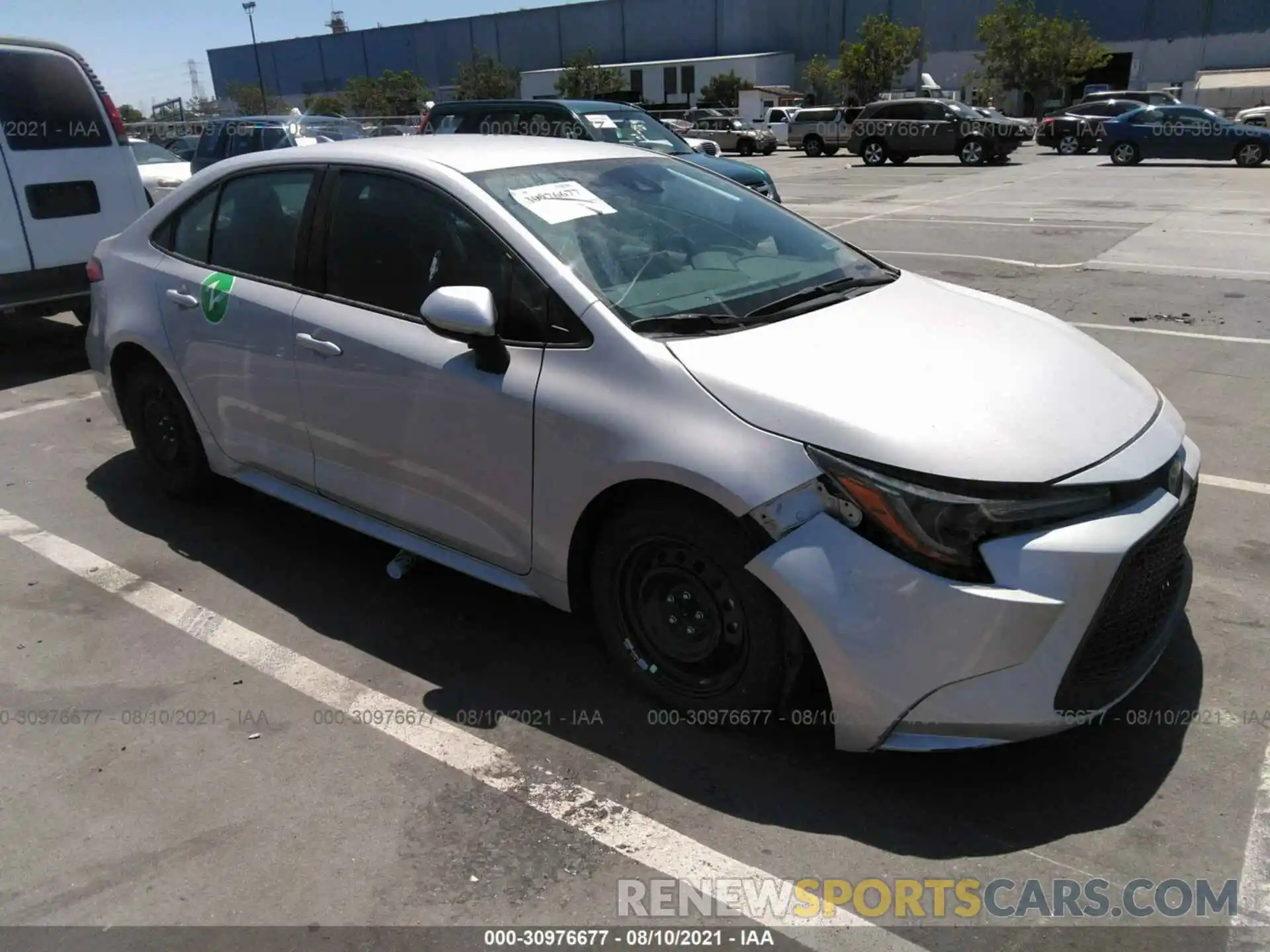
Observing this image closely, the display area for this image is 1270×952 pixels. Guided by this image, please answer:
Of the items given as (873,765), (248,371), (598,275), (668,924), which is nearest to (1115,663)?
(873,765)

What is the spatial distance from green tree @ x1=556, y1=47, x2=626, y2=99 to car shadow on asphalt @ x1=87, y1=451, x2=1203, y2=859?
2706 inches

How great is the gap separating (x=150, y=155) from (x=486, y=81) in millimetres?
63097

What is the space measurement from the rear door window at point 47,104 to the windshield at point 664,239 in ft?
18.2

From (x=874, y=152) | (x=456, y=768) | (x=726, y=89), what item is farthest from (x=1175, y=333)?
(x=726, y=89)

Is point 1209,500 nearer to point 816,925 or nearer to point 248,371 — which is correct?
point 816,925

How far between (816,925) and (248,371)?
306 cm

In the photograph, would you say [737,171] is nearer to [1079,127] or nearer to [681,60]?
[1079,127]

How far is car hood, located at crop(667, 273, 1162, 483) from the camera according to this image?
2619mm

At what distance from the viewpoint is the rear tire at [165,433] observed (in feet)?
15.5

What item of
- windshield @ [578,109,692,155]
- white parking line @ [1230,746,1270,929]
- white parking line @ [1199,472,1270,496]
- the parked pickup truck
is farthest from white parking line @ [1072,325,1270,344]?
the parked pickup truck

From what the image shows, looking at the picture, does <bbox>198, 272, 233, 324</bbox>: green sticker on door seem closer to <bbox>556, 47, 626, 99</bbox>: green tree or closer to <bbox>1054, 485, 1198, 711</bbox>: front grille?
<bbox>1054, 485, 1198, 711</bbox>: front grille

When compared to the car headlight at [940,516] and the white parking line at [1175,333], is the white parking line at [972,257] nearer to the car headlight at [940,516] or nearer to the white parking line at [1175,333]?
the white parking line at [1175,333]

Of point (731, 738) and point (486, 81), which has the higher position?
point (486, 81)

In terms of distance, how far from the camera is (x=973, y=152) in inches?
1121
